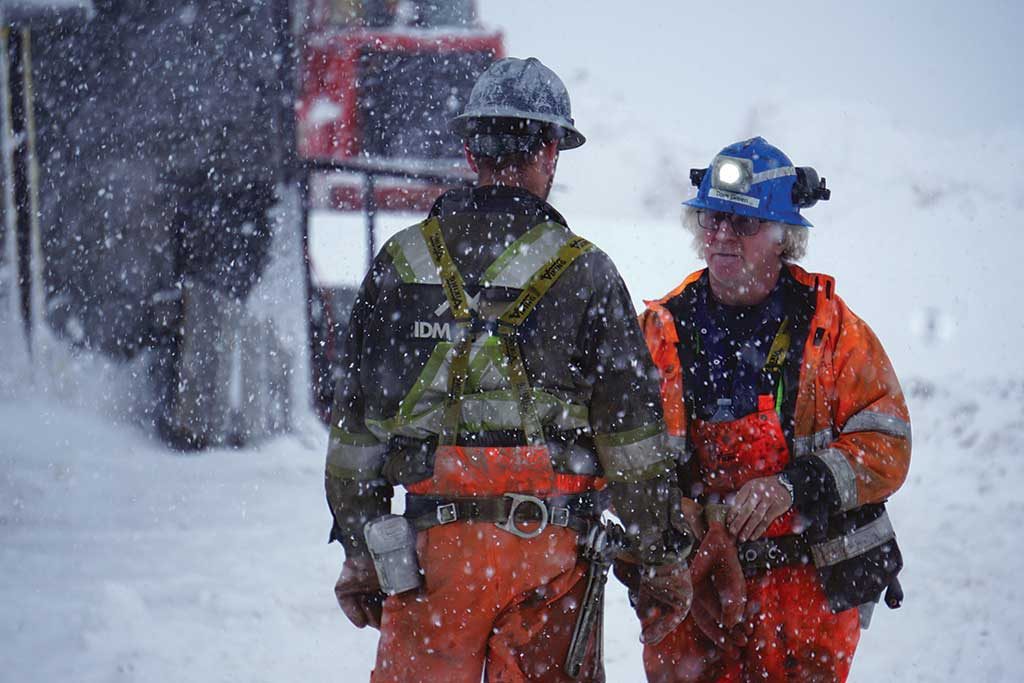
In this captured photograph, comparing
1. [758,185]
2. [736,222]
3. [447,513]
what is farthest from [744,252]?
[447,513]

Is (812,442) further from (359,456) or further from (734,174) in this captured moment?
(359,456)

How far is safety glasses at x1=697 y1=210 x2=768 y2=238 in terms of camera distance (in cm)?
305

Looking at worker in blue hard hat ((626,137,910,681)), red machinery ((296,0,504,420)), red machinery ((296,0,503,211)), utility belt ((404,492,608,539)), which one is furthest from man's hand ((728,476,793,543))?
red machinery ((296,0,503,211))

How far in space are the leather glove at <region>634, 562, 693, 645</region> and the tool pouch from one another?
0.63m

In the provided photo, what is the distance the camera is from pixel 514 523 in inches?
94.7

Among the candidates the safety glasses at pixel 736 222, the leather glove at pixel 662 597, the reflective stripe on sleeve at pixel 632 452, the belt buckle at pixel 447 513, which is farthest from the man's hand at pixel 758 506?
the belt buckle at pixel 447 513

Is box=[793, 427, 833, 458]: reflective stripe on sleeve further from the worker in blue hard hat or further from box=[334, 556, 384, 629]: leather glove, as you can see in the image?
box=[334, 556, 384, 629]: leather glove

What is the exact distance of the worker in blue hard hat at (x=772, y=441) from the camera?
2.83 meters

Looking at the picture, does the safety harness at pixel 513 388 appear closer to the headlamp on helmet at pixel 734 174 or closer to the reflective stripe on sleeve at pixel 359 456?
the reflective stripe on sleeve at pixel 359 456

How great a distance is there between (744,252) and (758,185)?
0.21 metres

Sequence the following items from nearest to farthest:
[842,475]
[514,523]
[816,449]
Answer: [514,523] → [842,475] → [816,449]

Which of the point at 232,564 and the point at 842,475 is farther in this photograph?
the point at 232,564

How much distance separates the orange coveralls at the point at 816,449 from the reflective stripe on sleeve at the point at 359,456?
90 centimetres

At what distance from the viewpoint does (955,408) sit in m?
10.4
